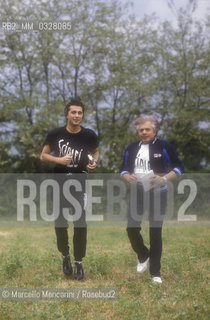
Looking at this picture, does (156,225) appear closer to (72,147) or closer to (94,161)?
(94,161)

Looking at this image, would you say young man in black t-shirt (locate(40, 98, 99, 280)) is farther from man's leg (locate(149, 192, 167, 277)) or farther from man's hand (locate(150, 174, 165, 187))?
man's leg (locate(149, 192, 167, 277))

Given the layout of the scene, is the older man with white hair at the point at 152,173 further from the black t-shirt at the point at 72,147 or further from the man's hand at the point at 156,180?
the black t-shirt at the point at 72,147

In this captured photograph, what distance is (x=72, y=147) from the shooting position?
5.82 m

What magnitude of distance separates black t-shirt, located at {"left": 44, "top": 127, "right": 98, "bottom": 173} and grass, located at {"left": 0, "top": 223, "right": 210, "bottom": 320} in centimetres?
157

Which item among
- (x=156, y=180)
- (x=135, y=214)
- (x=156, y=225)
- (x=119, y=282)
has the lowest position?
(x=119, y=282)

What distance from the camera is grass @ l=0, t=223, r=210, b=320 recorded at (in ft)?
14.8

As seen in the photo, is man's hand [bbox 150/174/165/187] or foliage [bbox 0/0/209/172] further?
foliage [bbox 0/0/209/172]

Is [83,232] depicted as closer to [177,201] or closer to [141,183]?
[141,183]

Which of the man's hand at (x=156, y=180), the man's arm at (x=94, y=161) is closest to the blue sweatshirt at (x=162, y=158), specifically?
the man's hand at (x=156, y=180)

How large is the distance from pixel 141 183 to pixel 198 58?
12.4 meters

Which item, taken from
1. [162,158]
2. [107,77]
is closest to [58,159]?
[162,158]

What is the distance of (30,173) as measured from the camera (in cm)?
1692

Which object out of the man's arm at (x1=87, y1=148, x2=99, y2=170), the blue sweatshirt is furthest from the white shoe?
the man's arm at (x1=87, y1=148, x2=99, y2=170)

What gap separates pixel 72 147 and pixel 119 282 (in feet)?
6.37
